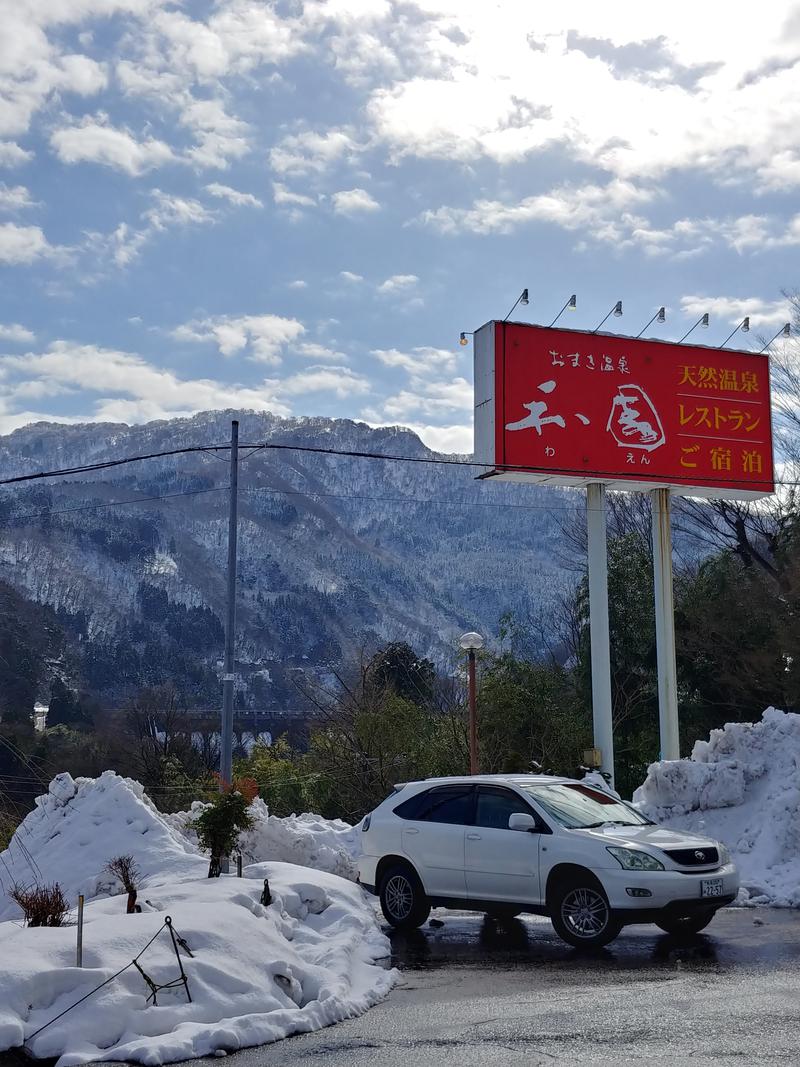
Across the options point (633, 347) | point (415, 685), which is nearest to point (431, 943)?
point (633, 347)

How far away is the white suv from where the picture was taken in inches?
408

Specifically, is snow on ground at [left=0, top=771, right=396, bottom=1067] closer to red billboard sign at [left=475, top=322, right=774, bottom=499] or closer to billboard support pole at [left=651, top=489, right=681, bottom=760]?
red billboard sign at [left=475, top=322, right=774, bottom=499]

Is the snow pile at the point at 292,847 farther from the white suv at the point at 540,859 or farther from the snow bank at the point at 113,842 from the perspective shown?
the white suv at the point at 540,859

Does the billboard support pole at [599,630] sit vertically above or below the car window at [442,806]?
above

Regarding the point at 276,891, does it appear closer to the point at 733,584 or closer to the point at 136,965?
the point at 136,965

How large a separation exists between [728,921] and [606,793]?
1.79 meters

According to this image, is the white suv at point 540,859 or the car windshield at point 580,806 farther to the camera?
the car windshield at point 580,806

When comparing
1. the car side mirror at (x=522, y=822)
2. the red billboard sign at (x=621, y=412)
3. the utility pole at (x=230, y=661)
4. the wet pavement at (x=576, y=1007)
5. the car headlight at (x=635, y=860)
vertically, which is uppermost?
the red billboard sign at (x=621, y=412)

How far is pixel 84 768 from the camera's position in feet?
179

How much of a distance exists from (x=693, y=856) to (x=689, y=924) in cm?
97

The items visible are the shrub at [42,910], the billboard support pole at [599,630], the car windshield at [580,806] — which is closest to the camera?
the shrub at [42,910]

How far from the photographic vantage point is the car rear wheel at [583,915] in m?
10.4

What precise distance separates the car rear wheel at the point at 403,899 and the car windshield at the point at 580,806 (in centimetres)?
160

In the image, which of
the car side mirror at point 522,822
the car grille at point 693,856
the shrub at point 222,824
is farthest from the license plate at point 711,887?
the shrub at point 222,824
